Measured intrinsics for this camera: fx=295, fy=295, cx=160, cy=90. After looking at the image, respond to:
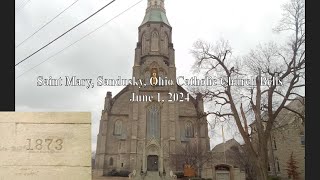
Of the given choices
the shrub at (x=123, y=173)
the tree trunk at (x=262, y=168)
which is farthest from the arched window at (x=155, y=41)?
the tree trunk at (x=262, y=168)

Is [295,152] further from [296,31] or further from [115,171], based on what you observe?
[115,171]

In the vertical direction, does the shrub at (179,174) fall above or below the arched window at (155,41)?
below

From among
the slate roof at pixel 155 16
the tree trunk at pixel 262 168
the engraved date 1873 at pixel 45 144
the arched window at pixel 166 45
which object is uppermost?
the slate roof at pixel 155 16

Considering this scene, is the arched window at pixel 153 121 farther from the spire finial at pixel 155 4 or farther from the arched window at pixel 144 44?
the spire finial at pixel 155 4

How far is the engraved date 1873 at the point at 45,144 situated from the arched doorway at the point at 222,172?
26.1 metres

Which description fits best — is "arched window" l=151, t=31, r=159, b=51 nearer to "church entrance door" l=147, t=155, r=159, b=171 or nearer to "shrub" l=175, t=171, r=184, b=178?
"church entrance door" l=147, t=155, r=159, b=171

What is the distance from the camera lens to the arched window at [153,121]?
110ft

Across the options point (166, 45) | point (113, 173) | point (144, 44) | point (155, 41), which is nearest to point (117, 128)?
point (113, 173)

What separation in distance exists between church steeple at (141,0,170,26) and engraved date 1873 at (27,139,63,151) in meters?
38.4

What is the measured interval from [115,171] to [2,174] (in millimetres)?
27373

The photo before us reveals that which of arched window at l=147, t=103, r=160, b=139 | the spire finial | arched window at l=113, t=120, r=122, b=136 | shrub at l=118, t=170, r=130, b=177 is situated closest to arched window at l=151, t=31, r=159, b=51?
the spire finial

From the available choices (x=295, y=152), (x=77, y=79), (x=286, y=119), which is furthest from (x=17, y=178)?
(x=295, y=152)

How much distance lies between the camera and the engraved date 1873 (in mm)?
5234

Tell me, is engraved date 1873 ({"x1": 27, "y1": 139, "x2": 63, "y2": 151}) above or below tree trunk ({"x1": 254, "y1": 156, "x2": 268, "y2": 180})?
above
